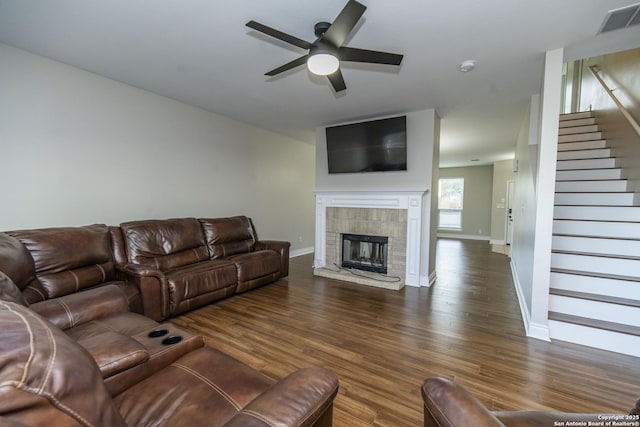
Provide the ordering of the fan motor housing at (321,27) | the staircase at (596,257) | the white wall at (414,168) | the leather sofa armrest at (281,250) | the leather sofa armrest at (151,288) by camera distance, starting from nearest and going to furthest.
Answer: the fan motor housing at (321,27) → the staircase at (596,257) → the leather sofa armrest at (151,288) → the white wall at (414,168) → the leather sofa armrest at (281,250)

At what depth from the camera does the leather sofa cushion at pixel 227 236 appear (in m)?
3.68

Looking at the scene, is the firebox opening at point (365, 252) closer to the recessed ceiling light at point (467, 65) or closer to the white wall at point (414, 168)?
the white wall at point (414, 168)

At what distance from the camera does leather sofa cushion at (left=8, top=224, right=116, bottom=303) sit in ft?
7.11

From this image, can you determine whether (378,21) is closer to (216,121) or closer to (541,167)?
(541,167)

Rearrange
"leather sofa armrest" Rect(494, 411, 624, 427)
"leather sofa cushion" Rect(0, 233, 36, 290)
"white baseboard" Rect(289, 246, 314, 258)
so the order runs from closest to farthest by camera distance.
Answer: "leather sofa armrest" Rect(494, 411, 624, 427) → "leather sofa cushion" Rect(0, 233, 36, 290) → "white baseboard" Rect(289, 246, 314, 258)

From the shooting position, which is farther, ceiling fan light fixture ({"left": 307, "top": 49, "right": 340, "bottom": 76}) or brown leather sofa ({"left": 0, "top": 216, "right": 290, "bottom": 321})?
brown leather sofa ({"left": 0, "top": 216, "right": 290, "bottom": 321})

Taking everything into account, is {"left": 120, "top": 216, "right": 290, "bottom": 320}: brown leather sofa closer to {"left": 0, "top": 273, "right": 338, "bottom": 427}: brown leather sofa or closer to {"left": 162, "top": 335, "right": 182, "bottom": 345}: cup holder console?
{"left": 0, "top": 273, "right": 338, "bottom": 427}: brown leather sofa

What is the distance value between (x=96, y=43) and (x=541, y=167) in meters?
3.95

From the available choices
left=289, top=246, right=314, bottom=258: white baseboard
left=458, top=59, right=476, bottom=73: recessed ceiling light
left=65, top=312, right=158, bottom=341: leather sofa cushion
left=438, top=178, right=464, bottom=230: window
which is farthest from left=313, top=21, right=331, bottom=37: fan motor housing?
left=438, top=178, right=464, bottom=230: window

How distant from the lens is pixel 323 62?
1915 mm

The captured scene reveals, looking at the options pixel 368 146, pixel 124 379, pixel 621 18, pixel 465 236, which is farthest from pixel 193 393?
pixel 465 236

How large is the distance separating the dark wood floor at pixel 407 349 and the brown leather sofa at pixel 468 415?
0.71 m

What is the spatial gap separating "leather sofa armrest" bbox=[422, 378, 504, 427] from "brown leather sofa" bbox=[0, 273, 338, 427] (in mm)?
316

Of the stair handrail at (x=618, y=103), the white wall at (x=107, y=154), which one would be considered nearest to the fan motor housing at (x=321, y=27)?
the white wall at (x=107, y=154)
